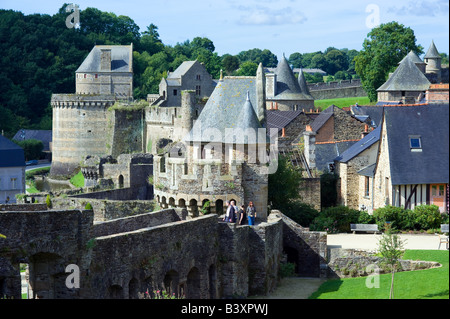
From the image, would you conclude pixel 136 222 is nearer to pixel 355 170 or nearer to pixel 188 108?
pixel 355 170

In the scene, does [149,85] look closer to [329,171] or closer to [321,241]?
[329,171]

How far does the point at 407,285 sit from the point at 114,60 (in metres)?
50.3

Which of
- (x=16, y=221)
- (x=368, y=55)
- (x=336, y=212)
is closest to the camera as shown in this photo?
(x=16, y=221)

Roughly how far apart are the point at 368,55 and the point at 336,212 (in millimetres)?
49152

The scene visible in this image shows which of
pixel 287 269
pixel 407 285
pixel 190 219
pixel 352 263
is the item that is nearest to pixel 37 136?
pixel 287 269

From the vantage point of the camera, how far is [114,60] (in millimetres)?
70062

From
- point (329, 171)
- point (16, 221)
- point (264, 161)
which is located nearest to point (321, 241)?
point (264, 161)

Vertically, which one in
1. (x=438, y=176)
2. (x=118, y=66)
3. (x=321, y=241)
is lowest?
(x=321, y=241)

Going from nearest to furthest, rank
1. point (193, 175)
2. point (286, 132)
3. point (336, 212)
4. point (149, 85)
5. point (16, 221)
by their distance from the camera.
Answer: point (16, 221)
point (193, 175)
point (336, 212)
point (286, 132)
point (149, 85)

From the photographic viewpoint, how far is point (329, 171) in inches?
1515

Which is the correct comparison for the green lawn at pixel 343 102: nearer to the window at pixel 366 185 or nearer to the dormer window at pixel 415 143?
the window at pixel 366 185

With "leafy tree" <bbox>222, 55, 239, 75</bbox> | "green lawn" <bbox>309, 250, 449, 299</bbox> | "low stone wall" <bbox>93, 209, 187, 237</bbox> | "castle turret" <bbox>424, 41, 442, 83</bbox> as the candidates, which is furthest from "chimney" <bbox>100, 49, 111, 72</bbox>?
"leafy tree" <bbox>222, 55, 239, 75</bbox>

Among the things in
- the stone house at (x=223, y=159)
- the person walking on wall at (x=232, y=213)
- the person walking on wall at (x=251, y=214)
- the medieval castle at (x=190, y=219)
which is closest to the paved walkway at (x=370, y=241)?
the medieval castle at (x=190, y=219)

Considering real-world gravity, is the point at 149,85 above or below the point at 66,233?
above
